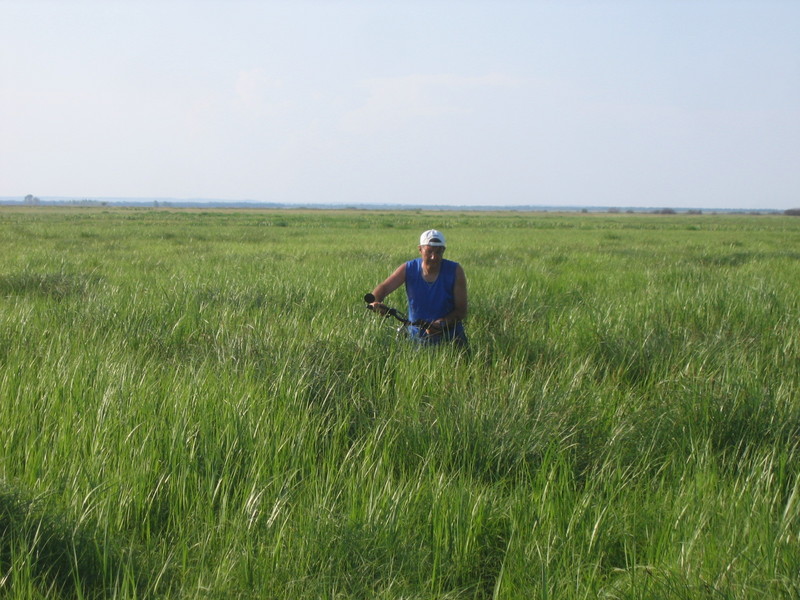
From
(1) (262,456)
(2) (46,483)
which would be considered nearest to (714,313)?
(1) (262,456)

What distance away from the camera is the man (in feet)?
16.1

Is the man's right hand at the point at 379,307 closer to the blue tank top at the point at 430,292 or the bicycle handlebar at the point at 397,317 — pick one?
the bicycle handlebar at the point at 397,317

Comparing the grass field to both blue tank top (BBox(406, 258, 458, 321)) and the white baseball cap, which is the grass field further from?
the white baseball cap

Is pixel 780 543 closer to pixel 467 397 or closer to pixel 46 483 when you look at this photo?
pixel 467 397

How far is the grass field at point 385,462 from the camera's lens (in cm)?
200

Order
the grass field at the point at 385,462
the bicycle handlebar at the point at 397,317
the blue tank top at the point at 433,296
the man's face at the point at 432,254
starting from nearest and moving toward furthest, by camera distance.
Answer: 1. the grass field at the point at 385,462
2. the bicycle handlebar at the point at 397,317
3. the man's face at the point at 432,254
4. the blue tank top at the point at 433,296

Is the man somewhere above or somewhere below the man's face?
below

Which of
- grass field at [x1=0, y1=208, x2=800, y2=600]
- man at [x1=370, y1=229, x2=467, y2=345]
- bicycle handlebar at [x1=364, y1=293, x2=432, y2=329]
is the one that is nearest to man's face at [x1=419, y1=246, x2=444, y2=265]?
man at [x1=370, y1=229, x2=467, y2=345]

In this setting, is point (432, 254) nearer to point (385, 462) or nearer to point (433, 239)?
point (433, 239)

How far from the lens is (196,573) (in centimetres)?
200

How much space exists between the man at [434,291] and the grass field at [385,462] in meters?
0.23

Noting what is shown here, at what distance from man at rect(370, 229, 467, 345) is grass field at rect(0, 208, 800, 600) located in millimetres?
233

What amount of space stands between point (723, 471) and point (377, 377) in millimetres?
1934

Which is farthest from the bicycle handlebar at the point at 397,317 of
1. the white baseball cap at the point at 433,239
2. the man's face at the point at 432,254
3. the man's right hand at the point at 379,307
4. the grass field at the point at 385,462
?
the white baseball cap at the point at 433,239
